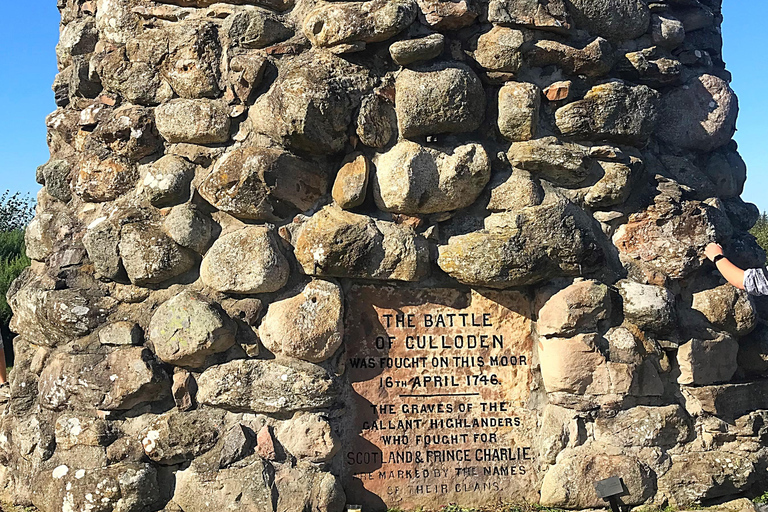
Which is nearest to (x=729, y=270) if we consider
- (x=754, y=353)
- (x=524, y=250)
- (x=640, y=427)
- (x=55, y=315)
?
(x=754, y=353)

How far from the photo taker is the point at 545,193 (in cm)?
369

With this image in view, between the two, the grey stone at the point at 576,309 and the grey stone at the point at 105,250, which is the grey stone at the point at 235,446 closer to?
the grey stone at the point at 105,250

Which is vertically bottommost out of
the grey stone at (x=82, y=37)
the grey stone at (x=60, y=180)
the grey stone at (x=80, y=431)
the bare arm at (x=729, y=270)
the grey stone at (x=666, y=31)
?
the grey stone at (x=80, y=431)

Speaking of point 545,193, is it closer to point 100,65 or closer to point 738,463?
point 738,463

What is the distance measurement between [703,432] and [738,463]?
0.21m

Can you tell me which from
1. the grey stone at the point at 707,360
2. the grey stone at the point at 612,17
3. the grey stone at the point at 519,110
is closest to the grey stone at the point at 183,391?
the grey stone at the point at 519,110

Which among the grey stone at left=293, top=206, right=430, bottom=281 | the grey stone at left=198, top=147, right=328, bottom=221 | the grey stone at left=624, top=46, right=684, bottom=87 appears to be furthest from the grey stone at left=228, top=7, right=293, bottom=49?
the grey stone at left=624, top=46, right=684, bottom=87

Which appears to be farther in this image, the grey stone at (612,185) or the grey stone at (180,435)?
the grey stone at (612,185)

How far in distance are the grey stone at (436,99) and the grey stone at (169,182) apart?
1.09 m

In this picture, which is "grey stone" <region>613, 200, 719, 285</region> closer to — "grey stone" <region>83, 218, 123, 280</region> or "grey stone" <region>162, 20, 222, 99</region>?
"grey stone" <region>162, 20, 222, 99</region>

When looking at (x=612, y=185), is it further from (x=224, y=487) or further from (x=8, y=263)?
(x=8, y=263)

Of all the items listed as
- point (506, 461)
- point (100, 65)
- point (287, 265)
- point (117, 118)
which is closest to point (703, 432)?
point (506, 461)

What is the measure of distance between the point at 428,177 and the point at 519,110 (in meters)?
0.59

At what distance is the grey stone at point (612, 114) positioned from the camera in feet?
12.1
